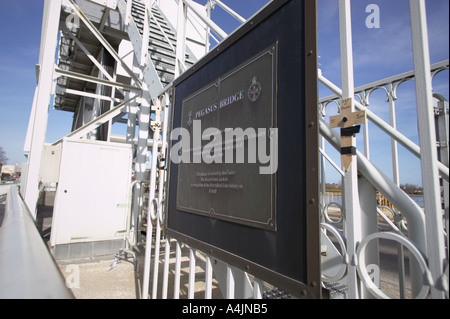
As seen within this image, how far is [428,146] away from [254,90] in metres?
0.97

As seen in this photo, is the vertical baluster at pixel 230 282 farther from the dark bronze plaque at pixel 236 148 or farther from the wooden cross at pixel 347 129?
the wooden cross at pixel 347 129

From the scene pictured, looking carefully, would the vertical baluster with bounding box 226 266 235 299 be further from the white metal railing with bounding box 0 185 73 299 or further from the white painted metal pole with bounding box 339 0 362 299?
the white metal railing with bounding box 0 185 73 299

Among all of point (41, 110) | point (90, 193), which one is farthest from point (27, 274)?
point (90, 193)

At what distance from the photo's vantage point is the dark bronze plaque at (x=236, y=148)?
4.72ft

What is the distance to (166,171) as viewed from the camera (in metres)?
2.93

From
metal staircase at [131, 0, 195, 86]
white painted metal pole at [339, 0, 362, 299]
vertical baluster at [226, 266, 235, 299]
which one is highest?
metal staircase at [131, 0, 195, 86]

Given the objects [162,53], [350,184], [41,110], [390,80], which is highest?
[162,53]

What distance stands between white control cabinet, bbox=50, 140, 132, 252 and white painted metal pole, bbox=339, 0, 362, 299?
16.8 feet

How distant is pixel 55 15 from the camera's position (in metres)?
5.21

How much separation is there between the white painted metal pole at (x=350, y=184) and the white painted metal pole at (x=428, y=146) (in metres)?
0.25

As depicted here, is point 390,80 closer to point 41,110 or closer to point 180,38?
point 180,38

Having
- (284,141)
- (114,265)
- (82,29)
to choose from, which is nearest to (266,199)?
(284,141)

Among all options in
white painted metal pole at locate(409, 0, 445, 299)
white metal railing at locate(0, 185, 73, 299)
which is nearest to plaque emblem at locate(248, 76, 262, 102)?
white painted metal pole at locate(409, 0, 445, 299)

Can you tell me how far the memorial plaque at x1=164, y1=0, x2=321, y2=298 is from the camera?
3.84ft
